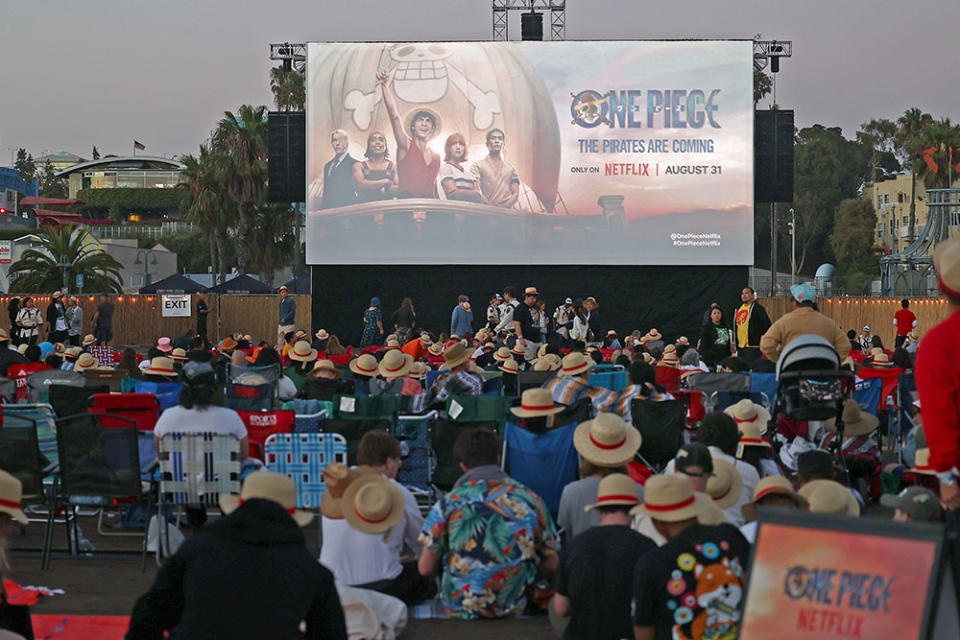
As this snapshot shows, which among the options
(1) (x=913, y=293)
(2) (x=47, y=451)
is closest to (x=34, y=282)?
(1) (x=913, y=293)

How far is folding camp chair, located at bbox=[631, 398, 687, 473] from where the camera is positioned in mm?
7793

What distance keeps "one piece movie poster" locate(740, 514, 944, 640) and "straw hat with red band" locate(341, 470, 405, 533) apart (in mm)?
2022

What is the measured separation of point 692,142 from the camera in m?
21.7

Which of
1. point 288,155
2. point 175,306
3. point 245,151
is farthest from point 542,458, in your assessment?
point 245,151

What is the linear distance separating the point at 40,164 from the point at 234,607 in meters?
122

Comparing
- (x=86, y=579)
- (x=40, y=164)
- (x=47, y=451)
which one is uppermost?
(x=40, y=164)

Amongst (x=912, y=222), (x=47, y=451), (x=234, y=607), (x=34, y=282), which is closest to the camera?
(x=234, y=607)

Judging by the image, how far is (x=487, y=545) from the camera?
448 cm

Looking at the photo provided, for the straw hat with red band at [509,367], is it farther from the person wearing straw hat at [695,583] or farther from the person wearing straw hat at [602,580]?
the person wearing straw hat at [695,583]

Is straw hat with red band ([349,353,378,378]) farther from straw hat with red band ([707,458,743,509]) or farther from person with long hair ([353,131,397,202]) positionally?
person with long hair ([353,131,397,202])

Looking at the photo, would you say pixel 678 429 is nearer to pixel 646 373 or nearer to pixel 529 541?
pixel 646 373

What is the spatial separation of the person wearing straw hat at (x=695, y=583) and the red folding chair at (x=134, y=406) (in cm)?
464

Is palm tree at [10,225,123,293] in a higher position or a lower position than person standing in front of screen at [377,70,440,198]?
lower

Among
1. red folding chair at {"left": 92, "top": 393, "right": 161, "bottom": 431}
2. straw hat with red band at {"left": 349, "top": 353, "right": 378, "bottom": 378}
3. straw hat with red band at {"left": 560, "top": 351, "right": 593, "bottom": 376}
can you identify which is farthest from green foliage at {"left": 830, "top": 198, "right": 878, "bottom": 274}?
red folding chair at {"left": 92, "top": 393, "right": 161, "bottom": 431}
